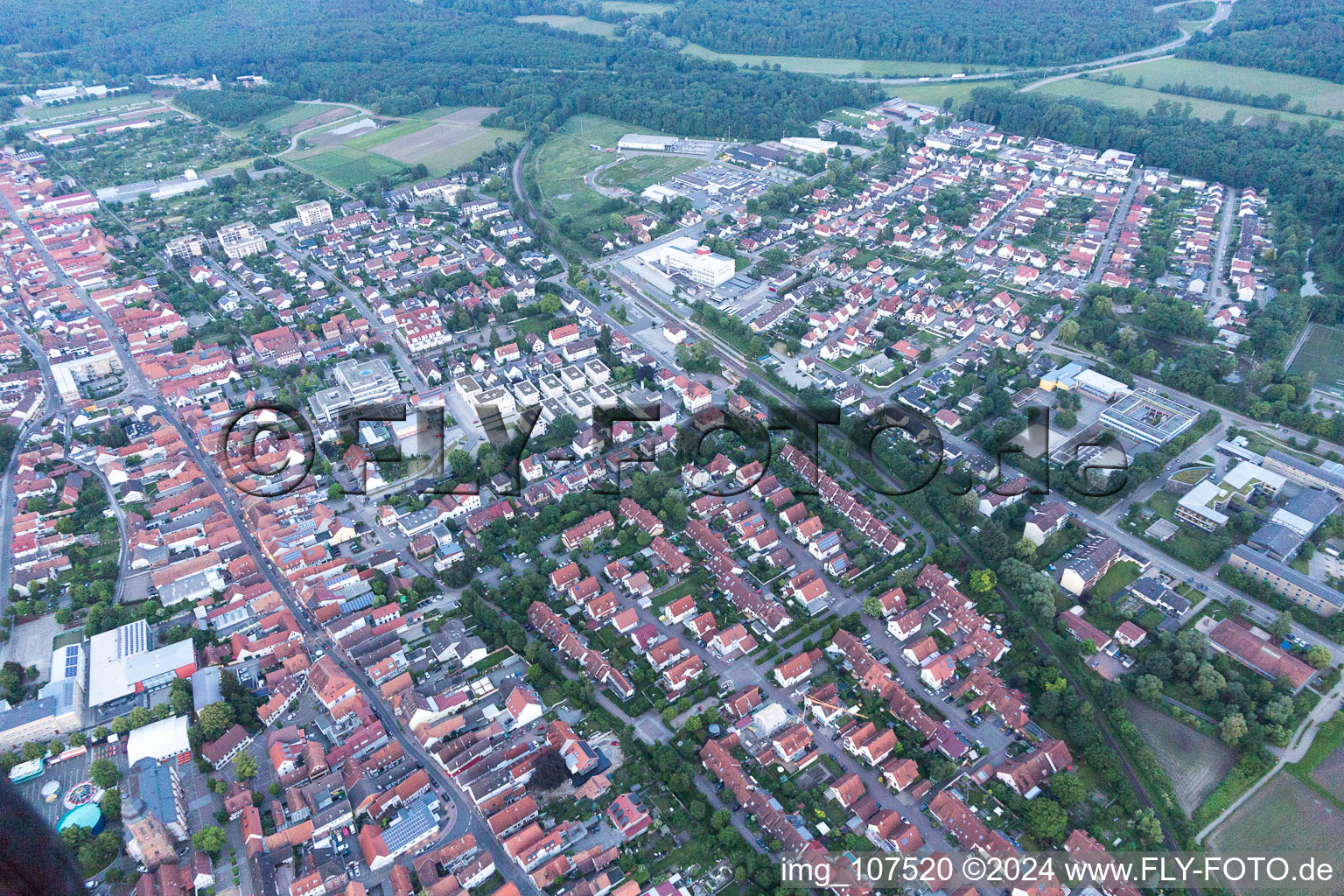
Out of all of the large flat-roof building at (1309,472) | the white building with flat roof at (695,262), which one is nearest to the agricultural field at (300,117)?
the white building with flat roof at (695,262)

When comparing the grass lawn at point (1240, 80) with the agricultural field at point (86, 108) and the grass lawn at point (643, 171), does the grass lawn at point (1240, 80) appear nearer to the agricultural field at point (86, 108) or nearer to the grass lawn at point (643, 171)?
the grass lawn at point (643, 171)

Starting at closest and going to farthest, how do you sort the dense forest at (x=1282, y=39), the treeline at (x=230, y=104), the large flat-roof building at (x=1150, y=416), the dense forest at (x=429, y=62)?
the large flat-roof building at (x=1150, y=416)
the dense forest at (x=1282, y=39)
the dense forest at (x=429, y=62)
the treeline at (x=230, y=104)

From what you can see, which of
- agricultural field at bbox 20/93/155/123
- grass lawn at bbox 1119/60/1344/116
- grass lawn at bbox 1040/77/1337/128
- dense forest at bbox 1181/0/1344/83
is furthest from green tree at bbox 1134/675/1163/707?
agricultural field at bbox 20/93/155/123

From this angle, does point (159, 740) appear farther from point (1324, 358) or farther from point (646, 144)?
point (646, 144)

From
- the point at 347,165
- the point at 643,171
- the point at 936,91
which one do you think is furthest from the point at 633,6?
the point at 347,165

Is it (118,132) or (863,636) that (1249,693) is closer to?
(863,636)

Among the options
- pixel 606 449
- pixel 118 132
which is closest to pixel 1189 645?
pixel 606 449
